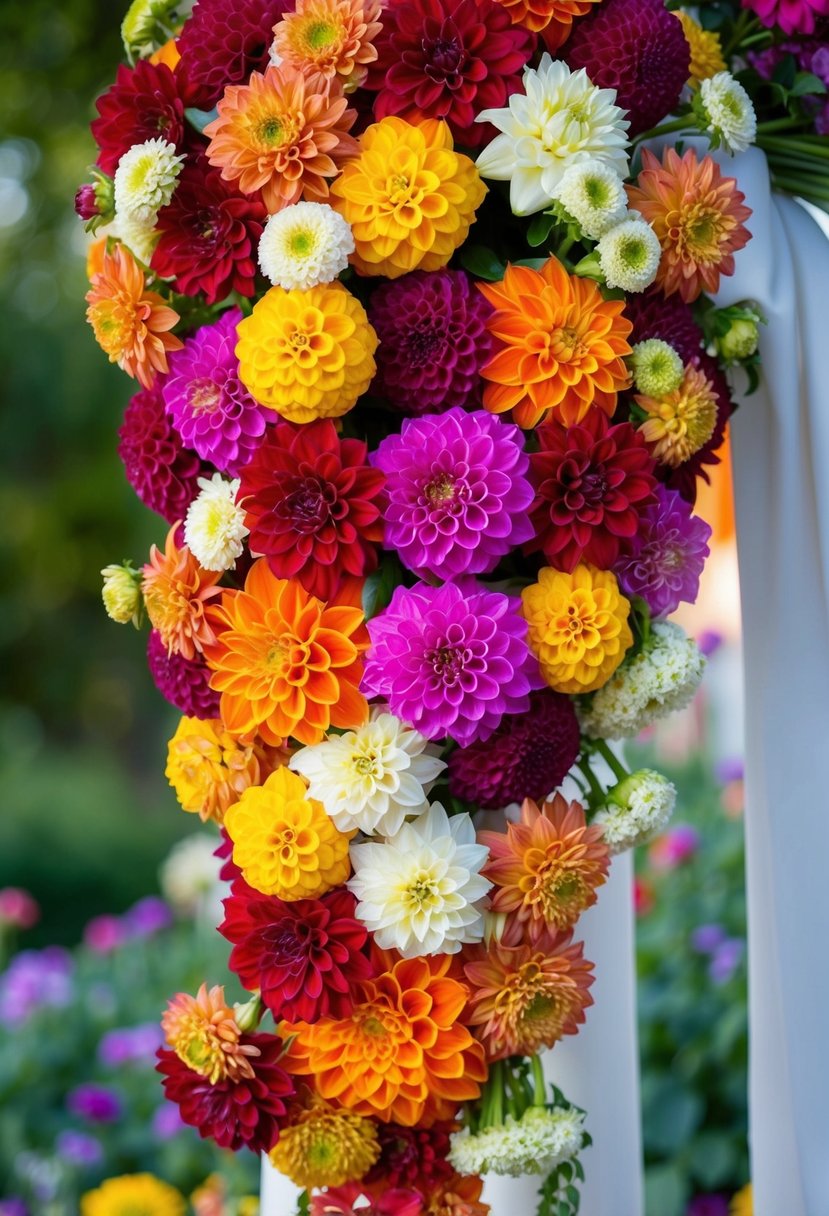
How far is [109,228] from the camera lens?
104 centimetres

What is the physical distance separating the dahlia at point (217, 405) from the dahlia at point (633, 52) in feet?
1.10

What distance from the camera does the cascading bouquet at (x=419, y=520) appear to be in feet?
2.88

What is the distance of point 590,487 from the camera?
0.90m

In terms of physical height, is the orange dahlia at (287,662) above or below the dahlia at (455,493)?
below

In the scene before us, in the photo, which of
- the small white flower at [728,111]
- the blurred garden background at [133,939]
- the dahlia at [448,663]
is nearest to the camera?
the dahlia at [448,663]

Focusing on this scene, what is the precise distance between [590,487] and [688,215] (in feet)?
0.76

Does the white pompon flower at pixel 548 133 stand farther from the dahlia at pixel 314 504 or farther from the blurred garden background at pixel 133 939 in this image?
the blurred garden background at pixel 133 939

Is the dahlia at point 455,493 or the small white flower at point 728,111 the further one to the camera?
the small white flower at point 728,111

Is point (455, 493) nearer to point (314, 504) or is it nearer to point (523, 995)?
point (314, 504)

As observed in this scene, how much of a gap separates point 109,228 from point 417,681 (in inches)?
19.3

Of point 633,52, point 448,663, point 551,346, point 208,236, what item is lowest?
point 448,663

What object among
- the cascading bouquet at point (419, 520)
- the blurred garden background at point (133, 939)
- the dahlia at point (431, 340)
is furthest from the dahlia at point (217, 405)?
the blurred garden background at point (133, 939)

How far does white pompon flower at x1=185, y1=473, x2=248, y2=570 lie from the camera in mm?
919

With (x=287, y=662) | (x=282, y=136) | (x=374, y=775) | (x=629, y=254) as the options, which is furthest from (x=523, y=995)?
(x=282, y=136)
